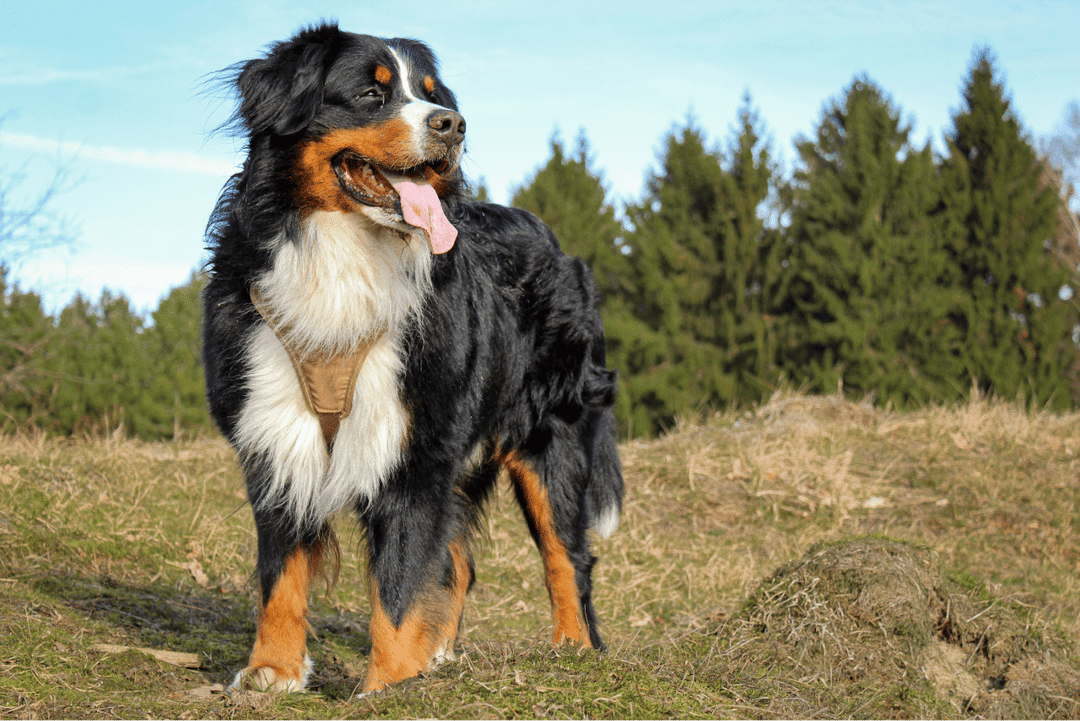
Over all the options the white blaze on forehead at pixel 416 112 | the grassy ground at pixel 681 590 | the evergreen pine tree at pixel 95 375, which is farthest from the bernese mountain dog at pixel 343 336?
the evergreen pine tree at pixel 95 375

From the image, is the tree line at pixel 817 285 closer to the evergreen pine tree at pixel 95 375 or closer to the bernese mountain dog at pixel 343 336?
the evergreen pine tree at pixel 95 375

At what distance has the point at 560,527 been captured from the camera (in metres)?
3.83

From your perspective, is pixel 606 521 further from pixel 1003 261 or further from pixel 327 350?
pixel 1003 261

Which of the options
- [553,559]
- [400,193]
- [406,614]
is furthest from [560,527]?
[400,193]

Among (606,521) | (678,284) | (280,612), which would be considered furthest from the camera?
(678,284)

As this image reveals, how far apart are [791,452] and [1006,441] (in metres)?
1.94

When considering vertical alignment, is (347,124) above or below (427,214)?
above

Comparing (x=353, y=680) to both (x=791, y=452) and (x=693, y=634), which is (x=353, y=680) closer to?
(x=693, y=634)

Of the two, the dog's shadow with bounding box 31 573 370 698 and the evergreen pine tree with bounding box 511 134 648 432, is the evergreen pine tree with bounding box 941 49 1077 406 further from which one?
the dog's shadow with bounding box 31 573 370 698

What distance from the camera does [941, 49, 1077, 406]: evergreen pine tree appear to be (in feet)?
41.0

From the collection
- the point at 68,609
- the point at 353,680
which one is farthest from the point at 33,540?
the point at 353,680

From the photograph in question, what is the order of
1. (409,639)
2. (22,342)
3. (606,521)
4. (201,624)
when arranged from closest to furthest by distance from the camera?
(409,639) → (201,624) → (606,521) → (22,342)

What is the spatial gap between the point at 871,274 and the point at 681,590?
847cm

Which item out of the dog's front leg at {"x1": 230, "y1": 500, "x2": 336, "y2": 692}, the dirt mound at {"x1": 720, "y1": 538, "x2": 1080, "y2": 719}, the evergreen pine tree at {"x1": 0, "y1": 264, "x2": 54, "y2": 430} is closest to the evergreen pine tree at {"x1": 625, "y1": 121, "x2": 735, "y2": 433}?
the evergreen pine tree at {"x1": 0, "y1": 264, "x2": 54, "y2": 430}
